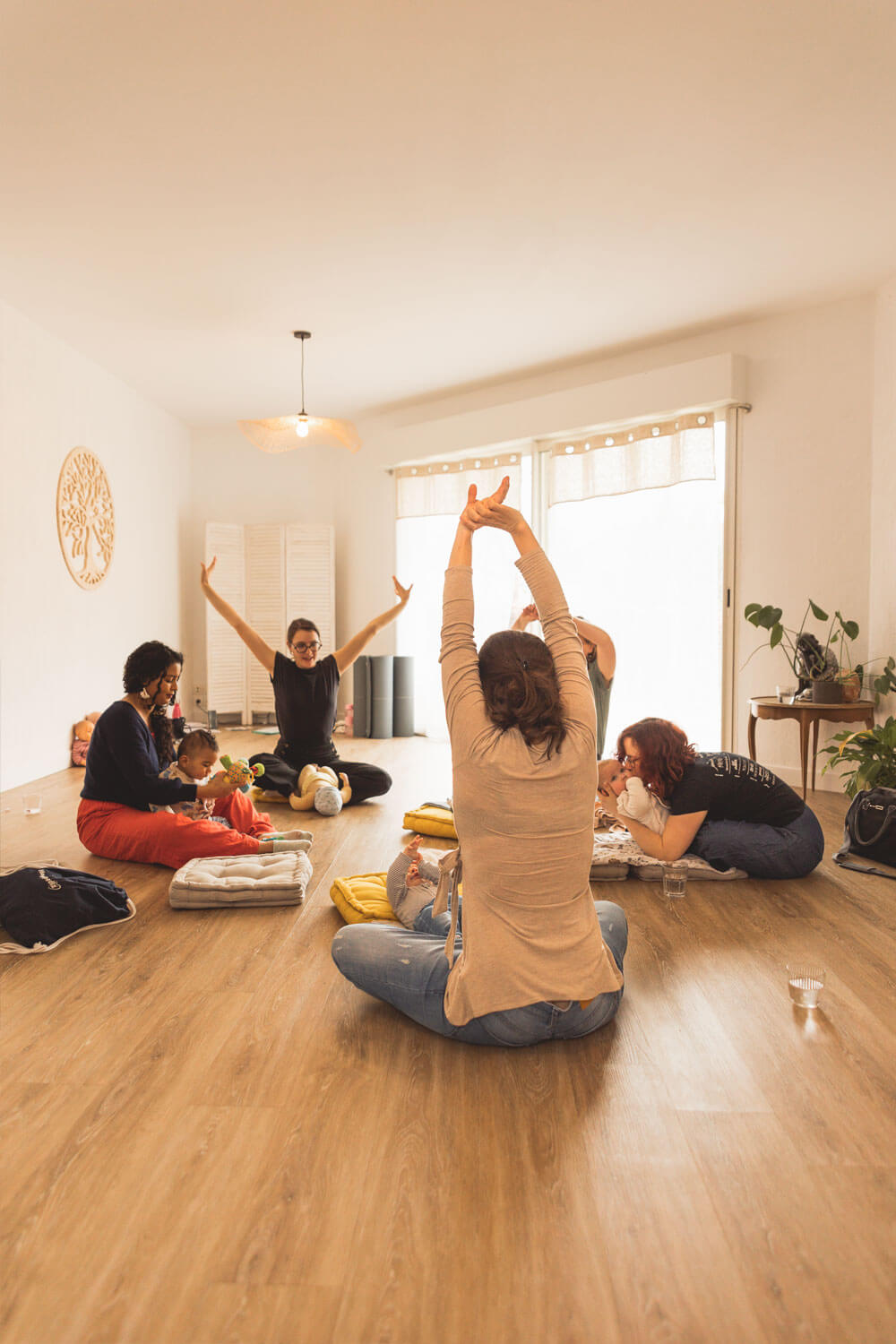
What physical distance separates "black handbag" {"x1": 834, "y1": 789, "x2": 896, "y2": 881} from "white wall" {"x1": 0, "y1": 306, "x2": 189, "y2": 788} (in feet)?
15.2

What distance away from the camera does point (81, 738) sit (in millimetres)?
6250

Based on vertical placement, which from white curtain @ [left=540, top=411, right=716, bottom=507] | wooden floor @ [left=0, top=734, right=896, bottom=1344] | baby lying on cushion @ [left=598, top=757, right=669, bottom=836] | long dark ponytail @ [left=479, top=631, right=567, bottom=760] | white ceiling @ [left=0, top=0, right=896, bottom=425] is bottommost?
wooden floor @ [left=0, top=734, right=896, bottom=1344]

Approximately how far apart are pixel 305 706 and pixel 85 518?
2601 mm

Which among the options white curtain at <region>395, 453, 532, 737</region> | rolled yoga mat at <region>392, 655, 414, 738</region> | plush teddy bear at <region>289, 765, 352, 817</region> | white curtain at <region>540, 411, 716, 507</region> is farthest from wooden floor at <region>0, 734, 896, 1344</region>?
rolled yoga mat at <region>392, 655, 414, 738</region>

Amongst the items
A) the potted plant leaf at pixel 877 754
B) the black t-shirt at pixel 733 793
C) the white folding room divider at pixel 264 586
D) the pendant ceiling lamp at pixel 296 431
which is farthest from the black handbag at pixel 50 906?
the white folding room divider at pixel 264 586

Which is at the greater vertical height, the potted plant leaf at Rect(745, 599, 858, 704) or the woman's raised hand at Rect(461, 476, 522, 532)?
the woman's raised hand at Rect(461, 476, 522, 532)

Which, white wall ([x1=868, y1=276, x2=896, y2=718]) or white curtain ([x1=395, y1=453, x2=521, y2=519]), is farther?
white curtain ([x1=395, y1=453, x2=521, y2=519])

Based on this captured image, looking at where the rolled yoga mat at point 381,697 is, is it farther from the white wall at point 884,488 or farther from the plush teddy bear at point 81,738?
the white wall at point 884,488

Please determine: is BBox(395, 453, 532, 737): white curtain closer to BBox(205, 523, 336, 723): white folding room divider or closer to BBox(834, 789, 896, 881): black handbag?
BBox(205, 523, 336, 723): white folding room divider

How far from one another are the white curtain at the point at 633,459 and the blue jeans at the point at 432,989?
4313mm

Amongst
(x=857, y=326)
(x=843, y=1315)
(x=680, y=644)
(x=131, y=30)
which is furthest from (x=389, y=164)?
(x=843, y=1315)

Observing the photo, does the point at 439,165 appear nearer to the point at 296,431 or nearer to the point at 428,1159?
the point at 296,431

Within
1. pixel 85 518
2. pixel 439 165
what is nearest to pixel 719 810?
pixel 439 165

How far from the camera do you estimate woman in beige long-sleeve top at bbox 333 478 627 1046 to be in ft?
5.84
